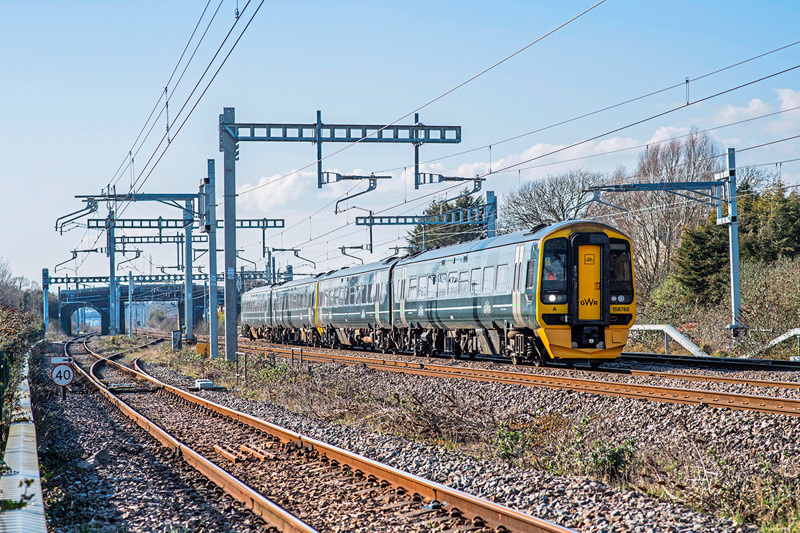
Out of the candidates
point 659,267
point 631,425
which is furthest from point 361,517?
point 659,267

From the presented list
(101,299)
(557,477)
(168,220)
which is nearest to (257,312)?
(168,220)

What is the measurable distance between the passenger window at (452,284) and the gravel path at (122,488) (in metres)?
10.0

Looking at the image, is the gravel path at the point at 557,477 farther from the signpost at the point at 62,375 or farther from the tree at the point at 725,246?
the tree at the point at 725,246

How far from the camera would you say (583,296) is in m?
16.9

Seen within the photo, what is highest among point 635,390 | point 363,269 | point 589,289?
point 363,269

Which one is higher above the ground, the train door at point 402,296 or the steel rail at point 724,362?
the train door at point 402,296

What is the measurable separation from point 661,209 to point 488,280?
26.4m

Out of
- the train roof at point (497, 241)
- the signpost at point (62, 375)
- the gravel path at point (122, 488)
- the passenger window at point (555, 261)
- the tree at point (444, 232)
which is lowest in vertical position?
the gravel path at point (122, 488)

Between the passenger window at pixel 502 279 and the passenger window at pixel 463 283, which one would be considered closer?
the passenger window at pixel 502 279

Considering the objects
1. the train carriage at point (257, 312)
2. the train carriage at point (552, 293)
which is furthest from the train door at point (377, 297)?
the train carriage at point (257, 312)

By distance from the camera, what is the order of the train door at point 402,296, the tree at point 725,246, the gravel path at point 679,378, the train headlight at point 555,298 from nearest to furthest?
1. the gravel path at point 679,378
2. the train headlight at point 555,298
3. the train door at point 402,296
4. the tree at point 725,246

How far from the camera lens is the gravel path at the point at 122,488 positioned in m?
7.01

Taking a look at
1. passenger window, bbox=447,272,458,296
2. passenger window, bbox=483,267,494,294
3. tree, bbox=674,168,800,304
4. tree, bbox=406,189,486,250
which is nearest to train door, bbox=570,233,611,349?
passenger window, bbox=483,267,494,294

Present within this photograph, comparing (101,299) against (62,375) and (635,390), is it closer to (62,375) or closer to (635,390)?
(62,375)
